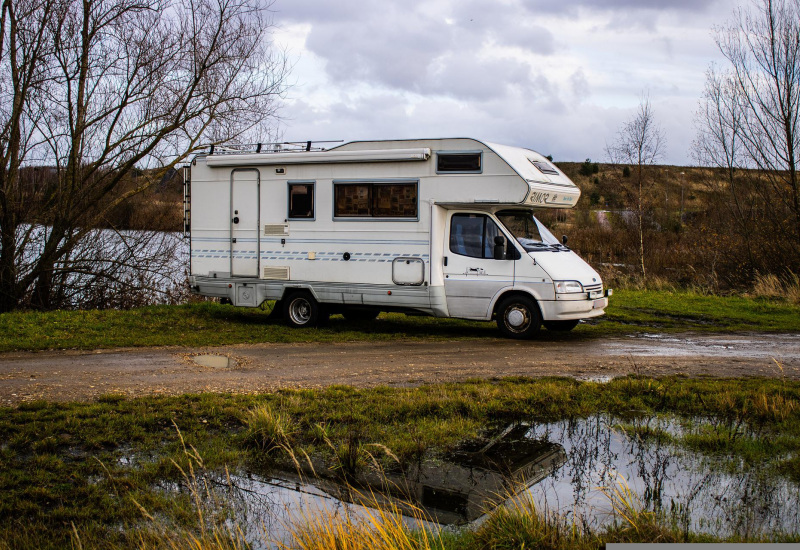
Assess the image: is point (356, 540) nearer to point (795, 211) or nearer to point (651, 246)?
point (795, 211)

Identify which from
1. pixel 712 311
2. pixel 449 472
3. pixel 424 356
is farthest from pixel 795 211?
pixel 449 472

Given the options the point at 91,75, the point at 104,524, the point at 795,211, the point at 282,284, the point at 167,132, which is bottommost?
the point at 104,524

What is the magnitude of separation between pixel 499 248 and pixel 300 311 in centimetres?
391

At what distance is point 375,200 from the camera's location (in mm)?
13031

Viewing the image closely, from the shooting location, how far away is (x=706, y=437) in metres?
6.93

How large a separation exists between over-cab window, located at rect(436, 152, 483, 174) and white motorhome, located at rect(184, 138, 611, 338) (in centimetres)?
2

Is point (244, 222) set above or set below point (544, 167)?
below

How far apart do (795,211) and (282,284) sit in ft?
46.7

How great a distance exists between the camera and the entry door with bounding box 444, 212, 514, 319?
493 inches

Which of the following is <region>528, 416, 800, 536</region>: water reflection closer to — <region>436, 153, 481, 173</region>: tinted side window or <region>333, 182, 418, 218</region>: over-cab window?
<region>436, 153, 481, 173</region>: tinted side window

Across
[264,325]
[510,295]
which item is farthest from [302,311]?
[510,295]

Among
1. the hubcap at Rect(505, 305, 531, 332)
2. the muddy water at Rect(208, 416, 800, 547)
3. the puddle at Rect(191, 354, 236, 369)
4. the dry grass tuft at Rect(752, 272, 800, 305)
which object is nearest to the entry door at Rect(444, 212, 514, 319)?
the hubcap at Rect(505, 305, 531, 332)

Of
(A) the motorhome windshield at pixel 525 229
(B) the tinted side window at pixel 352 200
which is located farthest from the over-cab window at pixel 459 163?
(B) the tinted side window at pixel 352 200

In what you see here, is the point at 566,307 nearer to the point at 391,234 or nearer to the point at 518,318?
the point at 518,318
